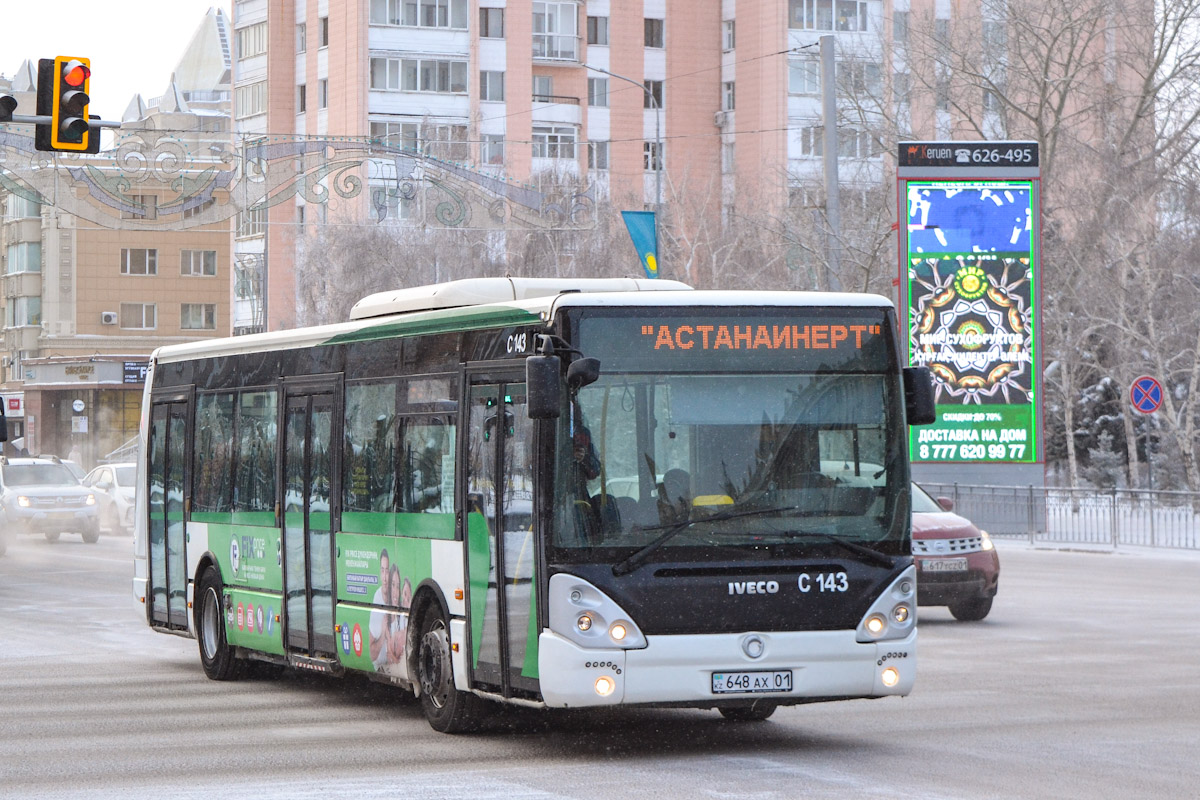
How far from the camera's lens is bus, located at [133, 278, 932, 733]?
1081 centimetres

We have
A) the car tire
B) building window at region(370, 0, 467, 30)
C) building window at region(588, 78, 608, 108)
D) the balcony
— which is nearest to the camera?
the car tire

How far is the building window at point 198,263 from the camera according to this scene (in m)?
97.1

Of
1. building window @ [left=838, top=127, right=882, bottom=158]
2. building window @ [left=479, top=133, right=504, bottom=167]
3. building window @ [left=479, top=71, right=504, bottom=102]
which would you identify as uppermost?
building window @ [left=479, top=71, right=504, bottom=102]

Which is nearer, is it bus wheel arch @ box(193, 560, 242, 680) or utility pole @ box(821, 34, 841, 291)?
bus wheel arch @ box(193, 560, 242, 680)

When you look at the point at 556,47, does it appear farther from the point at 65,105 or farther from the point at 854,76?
the point at 65,105

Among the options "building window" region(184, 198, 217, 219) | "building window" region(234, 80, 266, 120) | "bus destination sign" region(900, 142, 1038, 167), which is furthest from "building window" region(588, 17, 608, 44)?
"building window" region(184, 198, 217, 219)

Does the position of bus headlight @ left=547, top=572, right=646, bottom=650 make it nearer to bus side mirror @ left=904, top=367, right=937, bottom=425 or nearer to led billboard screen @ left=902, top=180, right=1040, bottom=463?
bus side mirror @ left=904, top=367, right=937, bottom=425

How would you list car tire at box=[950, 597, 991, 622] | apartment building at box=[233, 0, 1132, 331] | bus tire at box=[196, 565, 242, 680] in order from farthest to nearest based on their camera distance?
apartment building at box=[233, 0, 1132, 331]
car tire at box=[950, 597, 991, 622]
bus tire at box=[196, 565, 242, 680]

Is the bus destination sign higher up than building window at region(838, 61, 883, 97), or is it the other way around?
Result: building window at region(838, 61, 883, 97)

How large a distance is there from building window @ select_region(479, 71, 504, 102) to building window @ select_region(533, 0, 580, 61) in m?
2.45

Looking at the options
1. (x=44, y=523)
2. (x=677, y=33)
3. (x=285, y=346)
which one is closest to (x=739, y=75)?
(x=677, y=33)

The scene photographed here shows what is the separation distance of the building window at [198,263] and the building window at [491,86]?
20682 mm

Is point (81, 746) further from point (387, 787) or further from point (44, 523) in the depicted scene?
point (44, 523)

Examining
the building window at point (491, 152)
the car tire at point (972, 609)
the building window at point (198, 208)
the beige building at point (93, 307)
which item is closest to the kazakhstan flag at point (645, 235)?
the building window at point (198, 208)
